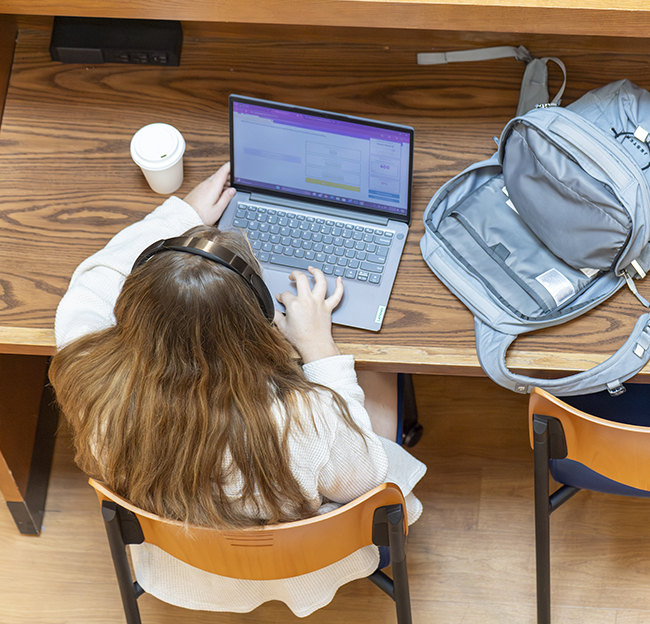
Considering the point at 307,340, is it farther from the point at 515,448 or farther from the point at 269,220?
the point at 515,448

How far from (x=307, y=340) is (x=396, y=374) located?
0.31m

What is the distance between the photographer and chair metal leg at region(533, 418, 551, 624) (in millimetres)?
1104

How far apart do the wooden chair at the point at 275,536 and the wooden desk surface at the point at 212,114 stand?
0.31 meters

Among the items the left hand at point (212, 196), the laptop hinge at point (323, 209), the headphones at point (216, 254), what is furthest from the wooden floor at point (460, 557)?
the headphones at point (216, 254)

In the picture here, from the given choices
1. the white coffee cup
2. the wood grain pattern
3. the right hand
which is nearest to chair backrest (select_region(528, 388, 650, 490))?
the right hand

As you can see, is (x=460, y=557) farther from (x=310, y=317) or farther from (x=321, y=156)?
(x=321, y=156)

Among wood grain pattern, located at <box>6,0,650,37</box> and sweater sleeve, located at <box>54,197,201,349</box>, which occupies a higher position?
wood grain pattern, located at <box>6,0,650,37</box>

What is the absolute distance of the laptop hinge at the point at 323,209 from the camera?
125cm

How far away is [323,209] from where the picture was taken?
126 cm

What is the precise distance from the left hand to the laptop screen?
0.06 feet

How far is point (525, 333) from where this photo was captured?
1.19 m

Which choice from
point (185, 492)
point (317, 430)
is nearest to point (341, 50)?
point (317, 430)

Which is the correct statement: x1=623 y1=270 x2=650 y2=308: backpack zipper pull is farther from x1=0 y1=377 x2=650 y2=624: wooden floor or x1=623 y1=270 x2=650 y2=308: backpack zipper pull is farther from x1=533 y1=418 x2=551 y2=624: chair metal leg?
x1=0 y1=377 x2=650 y2=624: wooden floor

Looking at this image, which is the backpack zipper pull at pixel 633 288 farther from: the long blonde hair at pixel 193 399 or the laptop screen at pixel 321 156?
the long blonde hair at pixel 193 399
